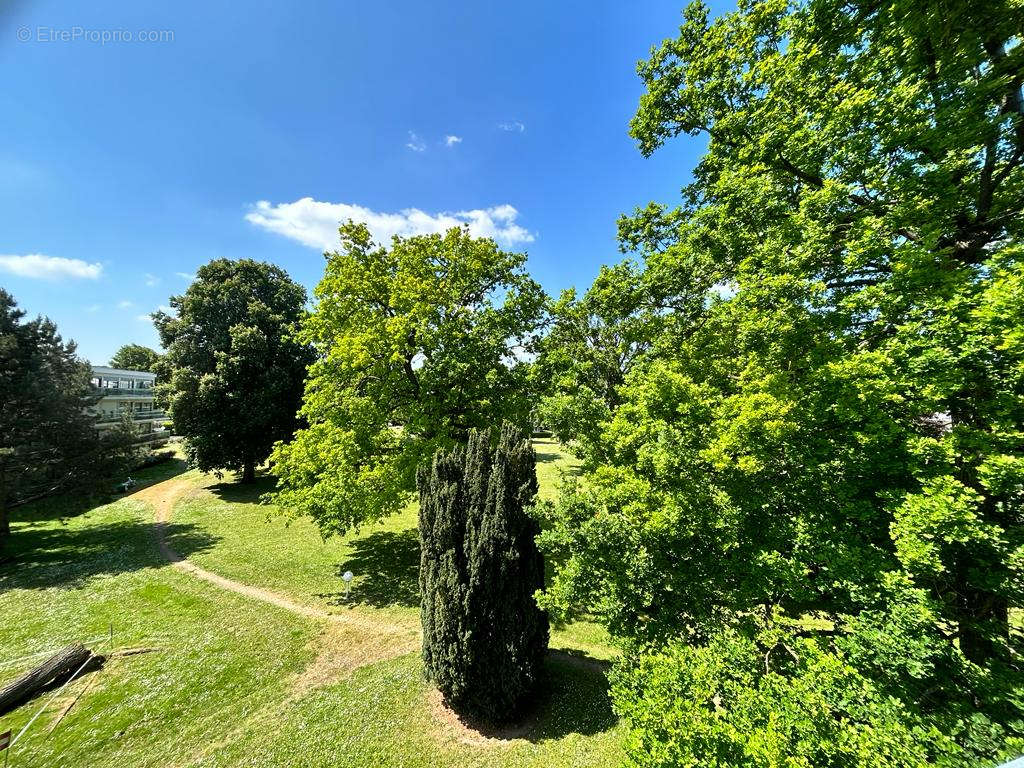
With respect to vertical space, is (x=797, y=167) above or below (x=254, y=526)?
above

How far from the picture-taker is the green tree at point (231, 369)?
3027cm

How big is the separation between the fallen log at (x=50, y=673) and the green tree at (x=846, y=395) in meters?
15.1

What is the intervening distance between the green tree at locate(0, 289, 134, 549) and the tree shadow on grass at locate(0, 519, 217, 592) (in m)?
2.25

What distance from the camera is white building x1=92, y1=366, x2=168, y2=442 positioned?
158 ft

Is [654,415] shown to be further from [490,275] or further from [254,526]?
[254,526]

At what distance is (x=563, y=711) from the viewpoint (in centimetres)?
1068

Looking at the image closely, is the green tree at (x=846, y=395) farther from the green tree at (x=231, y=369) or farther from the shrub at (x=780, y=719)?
the green tree at (x=231, y=369)

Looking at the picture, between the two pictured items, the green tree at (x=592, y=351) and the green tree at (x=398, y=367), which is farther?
the green tree at (x=398, y=367)

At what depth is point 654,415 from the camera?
1014 centimetres

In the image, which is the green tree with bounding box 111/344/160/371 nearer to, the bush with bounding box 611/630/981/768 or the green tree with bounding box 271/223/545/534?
the green tree with bounding box 271/223/545/534

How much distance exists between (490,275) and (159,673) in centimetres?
1863

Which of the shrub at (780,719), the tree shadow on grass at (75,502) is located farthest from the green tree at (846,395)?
the tree shadow on grass at (75,502)

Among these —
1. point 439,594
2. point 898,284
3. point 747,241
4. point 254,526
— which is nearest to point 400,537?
point 254,526

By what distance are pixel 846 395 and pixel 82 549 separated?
35.1 meters
